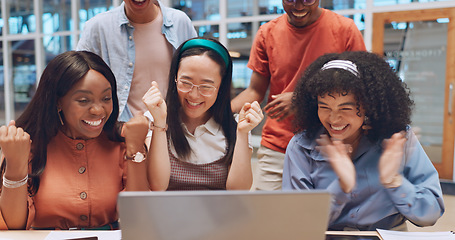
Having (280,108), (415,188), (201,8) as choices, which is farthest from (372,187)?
(201,8)

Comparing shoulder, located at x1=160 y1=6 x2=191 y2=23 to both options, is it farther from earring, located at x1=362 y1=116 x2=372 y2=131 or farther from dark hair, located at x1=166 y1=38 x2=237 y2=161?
earring, located at x1=362 y1=116 x2=372 y2=131

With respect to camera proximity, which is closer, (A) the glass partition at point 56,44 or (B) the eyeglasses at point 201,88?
(B) the eyeglasses at point 201,88

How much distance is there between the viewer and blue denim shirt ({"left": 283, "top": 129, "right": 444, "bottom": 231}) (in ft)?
4.23

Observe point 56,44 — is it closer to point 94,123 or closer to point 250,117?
point 94,123

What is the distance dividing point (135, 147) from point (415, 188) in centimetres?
102

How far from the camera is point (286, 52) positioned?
6.80ft

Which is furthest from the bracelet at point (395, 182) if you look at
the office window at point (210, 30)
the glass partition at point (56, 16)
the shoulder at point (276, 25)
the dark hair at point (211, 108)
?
the glass partition at point (56, 16)

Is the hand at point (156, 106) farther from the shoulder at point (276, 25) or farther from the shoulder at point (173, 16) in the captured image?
the shoulder at point (276, 25)

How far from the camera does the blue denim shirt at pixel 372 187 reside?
4.23 ft

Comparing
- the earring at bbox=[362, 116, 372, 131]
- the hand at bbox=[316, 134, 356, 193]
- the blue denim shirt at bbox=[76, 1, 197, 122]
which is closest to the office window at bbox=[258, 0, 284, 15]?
the blue denim shirt at bbox=[76, 1, 197, 122]

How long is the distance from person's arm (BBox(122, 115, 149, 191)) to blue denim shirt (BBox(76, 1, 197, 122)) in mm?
558

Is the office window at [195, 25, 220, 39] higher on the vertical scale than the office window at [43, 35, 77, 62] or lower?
higher

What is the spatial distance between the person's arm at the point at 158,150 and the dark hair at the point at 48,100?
22cm

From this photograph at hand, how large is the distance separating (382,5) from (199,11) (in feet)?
8.67
